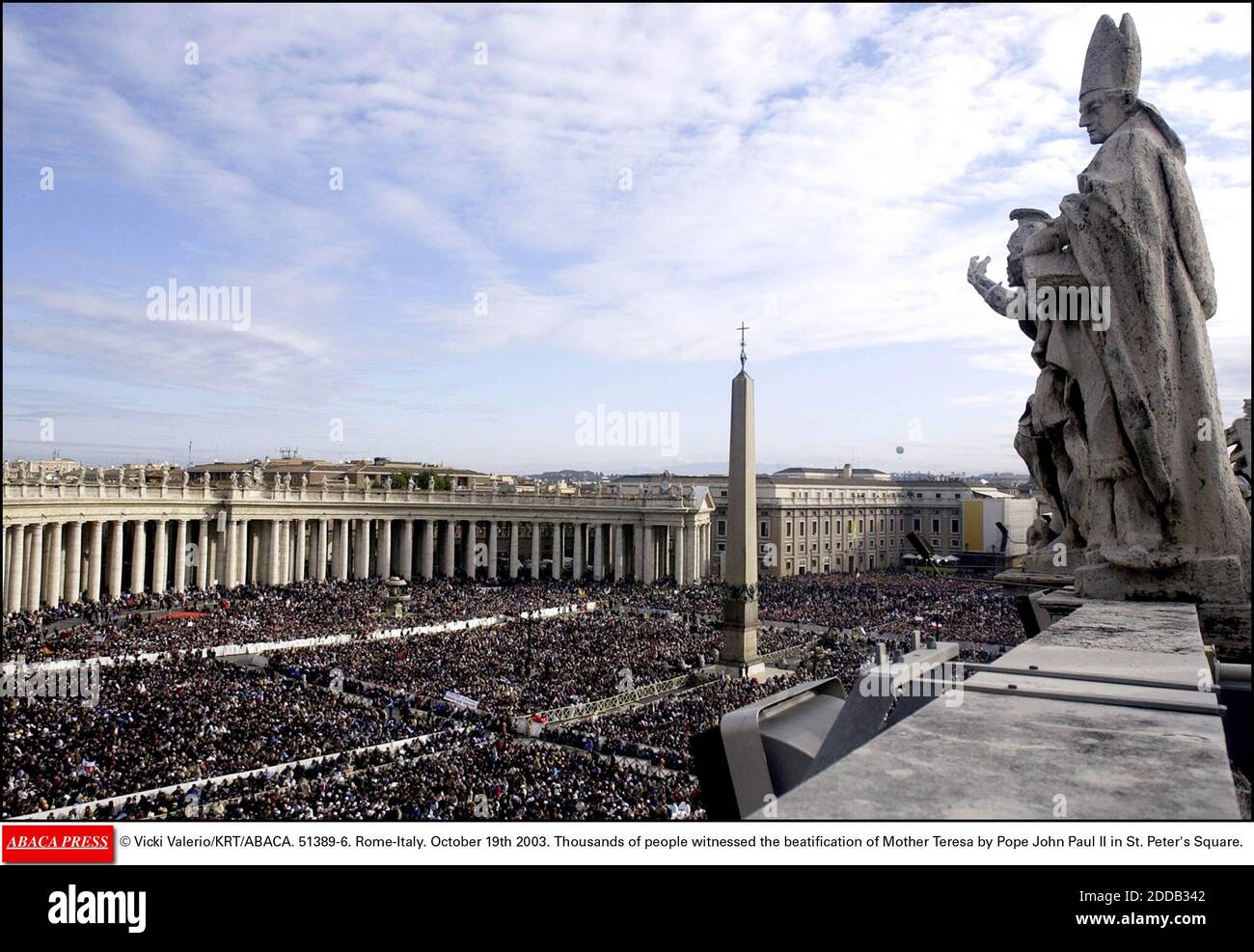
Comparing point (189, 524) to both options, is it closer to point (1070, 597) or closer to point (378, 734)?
point (378, 734)

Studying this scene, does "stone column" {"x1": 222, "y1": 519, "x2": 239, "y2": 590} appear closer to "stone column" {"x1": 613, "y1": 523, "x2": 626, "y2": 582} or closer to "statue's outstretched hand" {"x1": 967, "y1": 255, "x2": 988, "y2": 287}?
"stone column" {"x1": 613, "y1": 523, "x2": 626, "y2": 582}

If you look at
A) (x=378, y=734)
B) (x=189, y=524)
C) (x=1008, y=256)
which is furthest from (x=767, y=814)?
(x=189, y=524)

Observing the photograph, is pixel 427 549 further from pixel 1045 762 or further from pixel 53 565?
pixel 1045 762

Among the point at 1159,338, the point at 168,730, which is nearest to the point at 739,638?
the point at 168,730

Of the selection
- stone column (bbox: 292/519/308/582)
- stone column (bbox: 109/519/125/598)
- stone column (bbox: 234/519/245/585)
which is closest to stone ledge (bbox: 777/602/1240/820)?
stone column (bbox: 109/519/125/598)

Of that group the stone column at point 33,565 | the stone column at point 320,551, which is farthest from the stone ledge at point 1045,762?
the stone column at point 320,551
